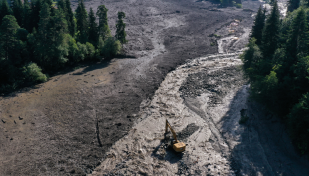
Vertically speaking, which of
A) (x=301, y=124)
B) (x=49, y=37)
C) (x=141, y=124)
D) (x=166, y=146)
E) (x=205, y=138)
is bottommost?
(x=205, y=138)

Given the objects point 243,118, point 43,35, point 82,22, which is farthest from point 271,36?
point 43,35

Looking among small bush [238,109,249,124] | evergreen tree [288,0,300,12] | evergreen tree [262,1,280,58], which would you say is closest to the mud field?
small bush [238,109,249,124]

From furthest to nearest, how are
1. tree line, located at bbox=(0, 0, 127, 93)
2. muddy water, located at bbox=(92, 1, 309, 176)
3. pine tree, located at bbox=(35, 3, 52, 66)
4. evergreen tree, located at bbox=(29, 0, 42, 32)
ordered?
evergreen tree, located at bbox=(29, 0, 42, 32) → pine tree, located at bbox=(35, 3, 52, 66) → tree line, located at bbox=(0, 0, 127, 93) → muddy water, located at bbox=(92, 1, 309, 176)

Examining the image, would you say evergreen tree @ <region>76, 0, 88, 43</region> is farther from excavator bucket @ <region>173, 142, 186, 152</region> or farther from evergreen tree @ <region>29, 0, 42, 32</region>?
excavator bucket @ <region>173, 142, 186, 152</region>

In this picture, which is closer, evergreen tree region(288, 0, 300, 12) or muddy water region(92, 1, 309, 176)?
muddy water region(92, 1, 309, 176)

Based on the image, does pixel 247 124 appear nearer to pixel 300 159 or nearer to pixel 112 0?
pixel 300 159

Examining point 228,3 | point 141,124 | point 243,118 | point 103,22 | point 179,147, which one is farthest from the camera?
point 228,3

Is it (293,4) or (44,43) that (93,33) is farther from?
(293,4)

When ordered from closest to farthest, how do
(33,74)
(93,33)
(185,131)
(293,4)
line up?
(185,131), (33,74), (93,33), (293,4)

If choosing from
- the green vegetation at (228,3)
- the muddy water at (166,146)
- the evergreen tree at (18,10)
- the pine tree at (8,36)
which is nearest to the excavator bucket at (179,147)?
the muddy water at (166,146)
